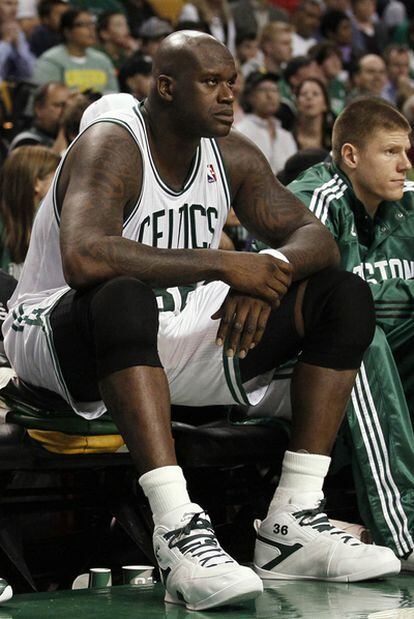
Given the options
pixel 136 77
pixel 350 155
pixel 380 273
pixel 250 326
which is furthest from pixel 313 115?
pixel 250 326

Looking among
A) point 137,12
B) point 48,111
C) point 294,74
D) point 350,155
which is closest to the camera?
point 350,155

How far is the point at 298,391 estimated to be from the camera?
2.69 m

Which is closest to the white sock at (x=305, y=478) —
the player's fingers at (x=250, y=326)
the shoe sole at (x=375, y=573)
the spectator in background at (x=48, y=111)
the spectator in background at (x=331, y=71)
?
the shoe sole at (x=375, y=573)

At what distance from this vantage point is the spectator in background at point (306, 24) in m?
10.9

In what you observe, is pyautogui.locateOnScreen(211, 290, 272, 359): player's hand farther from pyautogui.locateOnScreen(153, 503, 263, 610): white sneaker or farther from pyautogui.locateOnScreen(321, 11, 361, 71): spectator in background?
pyautogui.locateOnScreen(321, 11, 361, 71): spectator in background

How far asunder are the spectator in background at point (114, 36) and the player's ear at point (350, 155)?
5761 mm

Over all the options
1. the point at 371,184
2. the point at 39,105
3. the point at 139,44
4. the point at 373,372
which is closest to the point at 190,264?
the point at 373,372

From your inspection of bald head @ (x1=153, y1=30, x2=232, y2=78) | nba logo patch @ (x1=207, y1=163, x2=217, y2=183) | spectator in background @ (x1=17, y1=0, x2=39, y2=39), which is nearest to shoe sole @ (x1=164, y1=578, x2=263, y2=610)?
nba logo patch @ (x1=207, y1=163, x2=217, y2=183)

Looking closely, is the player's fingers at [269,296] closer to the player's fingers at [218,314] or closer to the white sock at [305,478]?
the player's fingers at [218,314]

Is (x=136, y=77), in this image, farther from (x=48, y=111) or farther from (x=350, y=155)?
(x=350, y=155)

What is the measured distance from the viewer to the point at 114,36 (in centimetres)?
901

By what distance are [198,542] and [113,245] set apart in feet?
2.07

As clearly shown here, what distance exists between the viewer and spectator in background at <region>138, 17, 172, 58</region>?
347 inches

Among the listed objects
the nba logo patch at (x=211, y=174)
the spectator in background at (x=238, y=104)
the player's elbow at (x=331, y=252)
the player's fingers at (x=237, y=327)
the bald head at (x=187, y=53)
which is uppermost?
the spectator in background at (x=238, y=104)
